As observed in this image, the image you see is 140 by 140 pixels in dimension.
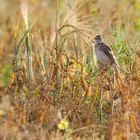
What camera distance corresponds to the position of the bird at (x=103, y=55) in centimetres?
877

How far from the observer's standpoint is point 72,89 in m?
8.48

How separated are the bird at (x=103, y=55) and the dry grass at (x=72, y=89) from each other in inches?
3.0

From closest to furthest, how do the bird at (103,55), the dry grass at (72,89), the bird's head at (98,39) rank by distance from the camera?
the dry grass at (72,89) → the bird at (103,55) → the bird's head at (98,39)

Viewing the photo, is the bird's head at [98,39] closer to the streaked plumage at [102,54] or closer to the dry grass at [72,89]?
the streaked plumage at [102,54]

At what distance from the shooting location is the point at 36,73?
404 inches

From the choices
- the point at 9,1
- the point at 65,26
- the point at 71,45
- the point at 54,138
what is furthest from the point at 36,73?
the point at 9,1

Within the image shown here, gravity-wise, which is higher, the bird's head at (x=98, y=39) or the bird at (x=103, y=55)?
the bird's head at (x=98, y=39)

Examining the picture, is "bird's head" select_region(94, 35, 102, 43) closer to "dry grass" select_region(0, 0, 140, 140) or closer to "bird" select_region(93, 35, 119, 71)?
"bird" select_region(93, 35, 119, 71)

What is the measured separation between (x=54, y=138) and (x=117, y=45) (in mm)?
1773

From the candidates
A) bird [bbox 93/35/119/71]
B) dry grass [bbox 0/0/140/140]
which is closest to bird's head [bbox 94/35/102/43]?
bird [bbox 93/35/119/71]

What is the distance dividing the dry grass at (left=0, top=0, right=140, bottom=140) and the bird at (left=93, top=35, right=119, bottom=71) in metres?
0.08

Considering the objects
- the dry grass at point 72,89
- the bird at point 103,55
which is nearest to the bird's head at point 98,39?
the bird at point 103,55

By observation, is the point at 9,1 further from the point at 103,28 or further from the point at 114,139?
the point at 114,139

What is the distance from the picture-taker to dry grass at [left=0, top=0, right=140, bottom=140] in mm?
7583
